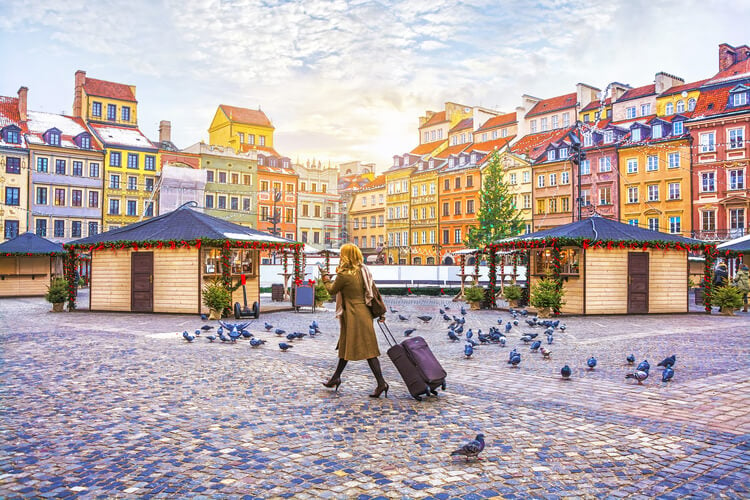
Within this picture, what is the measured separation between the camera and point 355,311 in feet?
26.5

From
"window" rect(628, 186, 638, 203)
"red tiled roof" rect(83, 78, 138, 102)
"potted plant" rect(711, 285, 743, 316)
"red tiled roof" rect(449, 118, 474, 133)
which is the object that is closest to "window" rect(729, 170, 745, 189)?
"window" rect(628, 186, 638, 203)

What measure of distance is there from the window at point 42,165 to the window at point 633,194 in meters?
50.8

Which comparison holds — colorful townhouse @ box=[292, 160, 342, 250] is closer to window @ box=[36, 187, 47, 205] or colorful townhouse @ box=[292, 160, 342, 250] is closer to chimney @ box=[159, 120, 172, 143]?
chimney @ box=[159, 120, 172, 143]

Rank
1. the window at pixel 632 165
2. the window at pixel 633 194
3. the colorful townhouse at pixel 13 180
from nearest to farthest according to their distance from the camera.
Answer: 1. the window at pixel 632 165
2. the window at pixel 633 194
3. the colorful townhouse at pixel 13 180

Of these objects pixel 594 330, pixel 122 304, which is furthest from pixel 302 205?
pixel 594 330

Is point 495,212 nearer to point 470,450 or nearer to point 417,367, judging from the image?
point 417,367

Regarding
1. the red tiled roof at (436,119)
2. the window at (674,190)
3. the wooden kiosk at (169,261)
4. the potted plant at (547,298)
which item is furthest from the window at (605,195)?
the wooden kiosk at (169,261)

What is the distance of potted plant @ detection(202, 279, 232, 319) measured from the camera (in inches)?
763

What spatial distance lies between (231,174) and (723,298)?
5459cm

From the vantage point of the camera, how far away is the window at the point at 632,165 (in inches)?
1959

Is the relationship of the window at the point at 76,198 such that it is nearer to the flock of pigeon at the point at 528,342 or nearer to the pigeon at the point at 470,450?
the flock of pigeon at the point at 528,342

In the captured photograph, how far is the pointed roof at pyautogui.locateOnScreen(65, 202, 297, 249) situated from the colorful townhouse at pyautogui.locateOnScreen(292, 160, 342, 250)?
51.8 meters

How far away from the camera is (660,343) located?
13.8 metres

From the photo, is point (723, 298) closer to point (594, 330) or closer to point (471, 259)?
point (594, 330)
